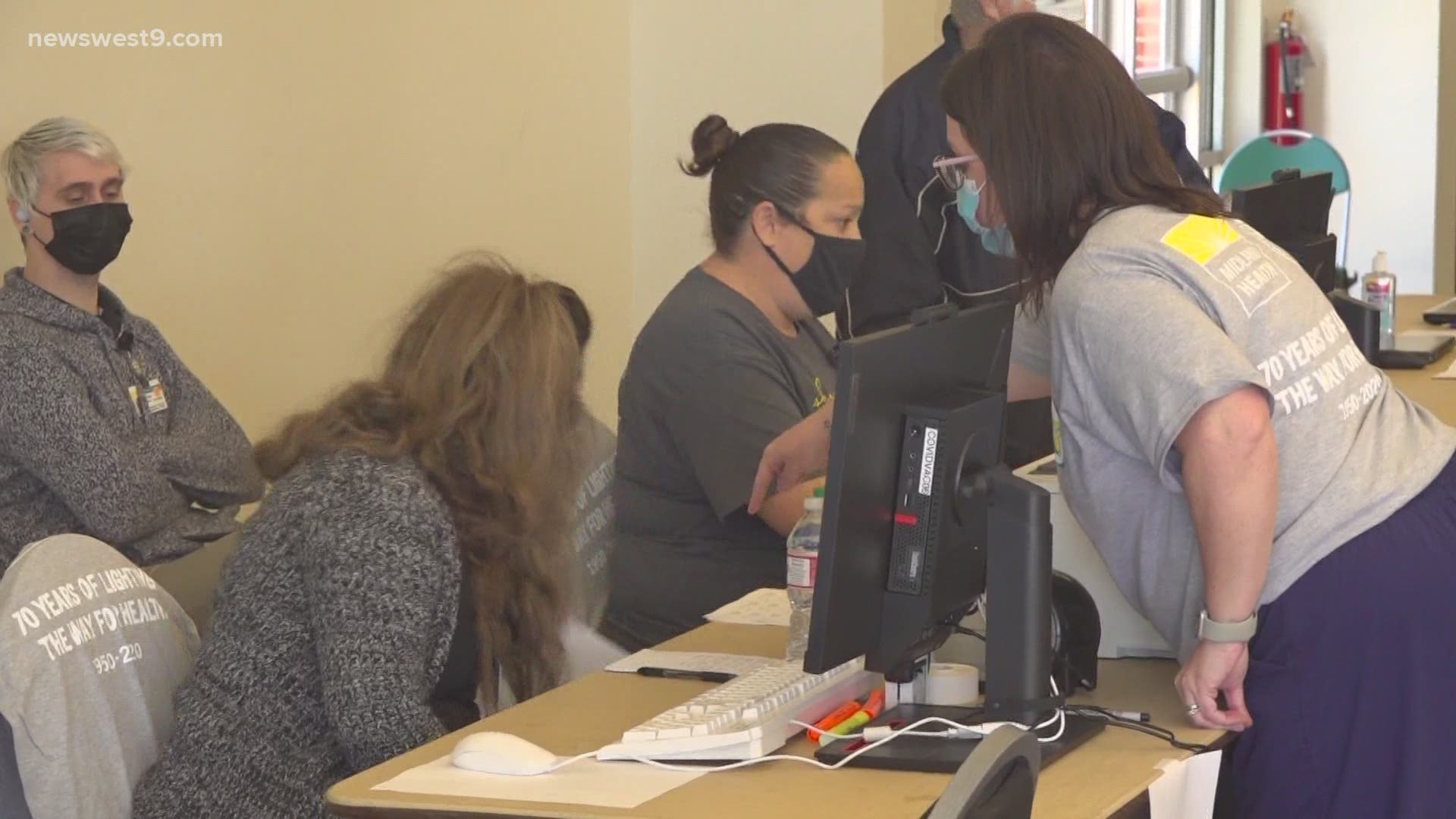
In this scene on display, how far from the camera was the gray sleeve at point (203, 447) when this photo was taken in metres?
3.21

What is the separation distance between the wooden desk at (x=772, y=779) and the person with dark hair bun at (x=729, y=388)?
2.14ft

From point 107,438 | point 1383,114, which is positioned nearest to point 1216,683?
point 107,438

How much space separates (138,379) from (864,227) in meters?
1.51

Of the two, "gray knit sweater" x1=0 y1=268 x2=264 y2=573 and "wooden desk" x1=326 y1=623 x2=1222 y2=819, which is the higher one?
"gray knit sweater" x1=0 y1=268 x2=264 y2=573

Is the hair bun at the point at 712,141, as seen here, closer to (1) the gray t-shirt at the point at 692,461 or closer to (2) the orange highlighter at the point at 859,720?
(1) the gray t-shirt at the point at 692,461

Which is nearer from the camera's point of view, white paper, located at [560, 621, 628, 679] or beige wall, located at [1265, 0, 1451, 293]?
white paper, located at [560, 621, 628, 679]

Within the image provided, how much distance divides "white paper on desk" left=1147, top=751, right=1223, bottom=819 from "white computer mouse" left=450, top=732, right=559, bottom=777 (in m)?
0.58

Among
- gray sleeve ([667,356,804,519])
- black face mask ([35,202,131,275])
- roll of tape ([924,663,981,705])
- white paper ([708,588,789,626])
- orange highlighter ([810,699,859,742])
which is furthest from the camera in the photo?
black face mask ([35,202,131,275])

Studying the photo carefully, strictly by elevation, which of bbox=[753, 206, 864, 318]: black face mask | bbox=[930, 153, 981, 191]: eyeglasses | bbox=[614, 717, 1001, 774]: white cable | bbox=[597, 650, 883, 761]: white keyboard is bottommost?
bbox=[614, 717, 1001, 774]: white cable

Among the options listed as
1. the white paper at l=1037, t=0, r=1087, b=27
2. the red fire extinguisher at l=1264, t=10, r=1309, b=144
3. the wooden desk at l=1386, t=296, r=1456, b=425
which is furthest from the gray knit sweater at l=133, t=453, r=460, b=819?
the red fire extinguisher at l=1264, t=10, r=1309, b=144

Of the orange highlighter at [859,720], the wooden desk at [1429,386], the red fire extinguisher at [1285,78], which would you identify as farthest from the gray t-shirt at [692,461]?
the red fire extinguisher at [1285,78]

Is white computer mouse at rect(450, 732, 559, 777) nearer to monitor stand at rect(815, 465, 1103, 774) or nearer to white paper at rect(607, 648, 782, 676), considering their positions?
monitor stand at rect(815, 465, 1103, 774)

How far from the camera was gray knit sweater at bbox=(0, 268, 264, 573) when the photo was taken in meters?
2.96

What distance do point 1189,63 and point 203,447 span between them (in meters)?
5.49
